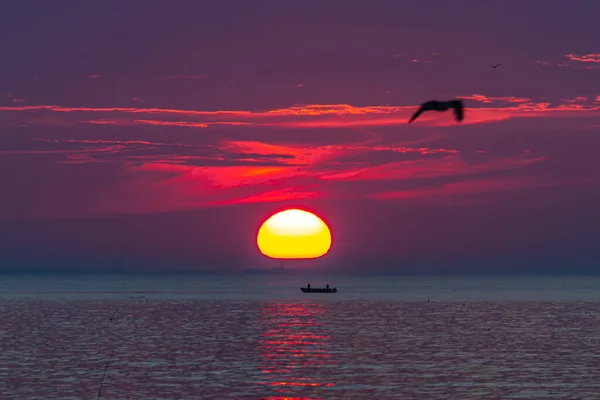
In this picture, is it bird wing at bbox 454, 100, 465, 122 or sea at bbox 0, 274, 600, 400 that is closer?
bird wing at bbox 454, 100, 465, 122

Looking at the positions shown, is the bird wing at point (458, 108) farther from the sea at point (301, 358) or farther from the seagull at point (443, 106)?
the sea at point (301, 358)

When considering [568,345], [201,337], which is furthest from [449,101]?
[201,337]

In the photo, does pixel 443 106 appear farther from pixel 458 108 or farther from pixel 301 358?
pixel 301 358

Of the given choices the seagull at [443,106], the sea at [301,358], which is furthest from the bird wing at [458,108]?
the sea at [301,358]

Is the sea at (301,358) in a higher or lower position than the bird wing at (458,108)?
lower

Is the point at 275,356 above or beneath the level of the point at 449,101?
beneath

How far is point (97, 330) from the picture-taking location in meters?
134

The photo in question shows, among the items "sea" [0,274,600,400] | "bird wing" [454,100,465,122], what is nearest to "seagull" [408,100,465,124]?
"bird wing" [454,100,465,122]

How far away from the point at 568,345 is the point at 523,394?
41.4 m

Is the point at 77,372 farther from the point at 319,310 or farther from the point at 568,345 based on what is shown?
the point at 319,310

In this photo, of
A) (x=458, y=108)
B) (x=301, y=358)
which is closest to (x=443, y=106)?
(x=458, y=108)

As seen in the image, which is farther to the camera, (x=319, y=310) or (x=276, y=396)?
(x=319, y=310)

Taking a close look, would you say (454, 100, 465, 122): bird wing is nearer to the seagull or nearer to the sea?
the seagull

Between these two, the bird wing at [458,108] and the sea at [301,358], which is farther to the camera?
the sea at [301,358]
